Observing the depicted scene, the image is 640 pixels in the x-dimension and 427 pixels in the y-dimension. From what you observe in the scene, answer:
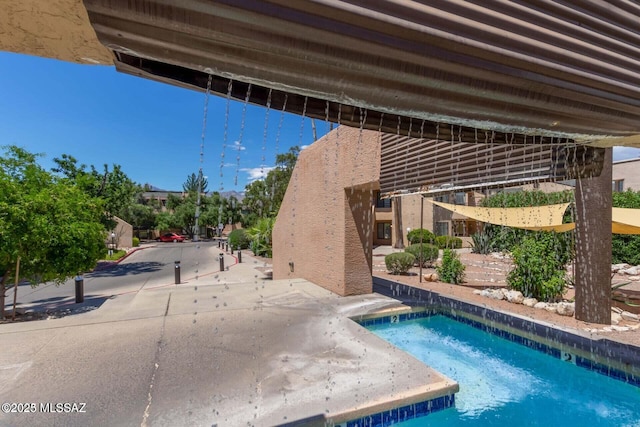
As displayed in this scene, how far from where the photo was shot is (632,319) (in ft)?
22.6

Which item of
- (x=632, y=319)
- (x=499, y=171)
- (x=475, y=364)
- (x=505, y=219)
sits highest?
(x=499, y=171)

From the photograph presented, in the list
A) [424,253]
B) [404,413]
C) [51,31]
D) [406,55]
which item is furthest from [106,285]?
[406,55]

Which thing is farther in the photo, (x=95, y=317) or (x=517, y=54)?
(x=95, y=317)

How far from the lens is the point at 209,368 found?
4695 mm

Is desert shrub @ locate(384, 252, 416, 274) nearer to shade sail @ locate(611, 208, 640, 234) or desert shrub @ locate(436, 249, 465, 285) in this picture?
desert shrub @ locate(436, 249, 465, 285)

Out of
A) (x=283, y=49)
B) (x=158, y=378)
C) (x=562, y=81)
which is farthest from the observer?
(x=158, y=378)

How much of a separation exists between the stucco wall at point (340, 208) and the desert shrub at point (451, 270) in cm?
409

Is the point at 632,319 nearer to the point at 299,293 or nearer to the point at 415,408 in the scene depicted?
the point at 415,408

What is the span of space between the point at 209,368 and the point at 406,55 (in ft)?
15.8

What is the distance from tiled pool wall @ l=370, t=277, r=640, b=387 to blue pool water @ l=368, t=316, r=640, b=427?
17 centimetres

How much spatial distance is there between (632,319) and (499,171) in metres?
4.41

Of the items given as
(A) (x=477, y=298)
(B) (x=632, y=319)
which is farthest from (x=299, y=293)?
(B) (x=632, y=319)

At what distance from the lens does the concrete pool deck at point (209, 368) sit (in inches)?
142

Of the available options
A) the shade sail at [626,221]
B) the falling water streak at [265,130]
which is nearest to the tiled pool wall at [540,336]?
the shade sail at [626,221]
